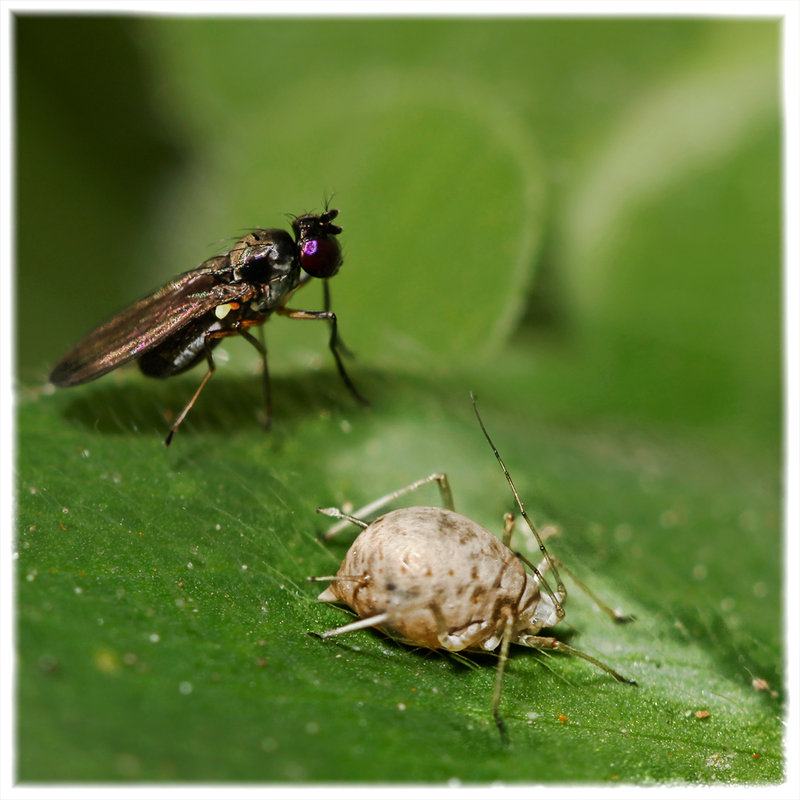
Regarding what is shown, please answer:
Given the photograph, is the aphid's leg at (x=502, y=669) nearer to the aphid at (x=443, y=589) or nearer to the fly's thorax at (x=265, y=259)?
the aphid at (x=443, y=589)

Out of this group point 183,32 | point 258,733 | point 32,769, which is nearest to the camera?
point 32,769

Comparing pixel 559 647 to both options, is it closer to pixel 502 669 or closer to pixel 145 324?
pixel 502 669

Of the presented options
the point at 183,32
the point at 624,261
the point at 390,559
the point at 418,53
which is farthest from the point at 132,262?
the point at 390,559

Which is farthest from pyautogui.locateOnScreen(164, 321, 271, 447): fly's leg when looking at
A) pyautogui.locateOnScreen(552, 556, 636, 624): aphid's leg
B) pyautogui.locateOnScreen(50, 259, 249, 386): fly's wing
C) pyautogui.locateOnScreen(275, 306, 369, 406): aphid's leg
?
pyautogui.locateOnScreen(552, 556, 636, 624): aphid's leg

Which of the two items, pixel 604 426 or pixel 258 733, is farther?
pixel 604 426

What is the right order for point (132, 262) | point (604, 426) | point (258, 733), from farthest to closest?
1. point (132, 262)
2. point (604, 426)
3. point (258, 733)

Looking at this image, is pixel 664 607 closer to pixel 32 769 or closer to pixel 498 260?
pixel 498 260

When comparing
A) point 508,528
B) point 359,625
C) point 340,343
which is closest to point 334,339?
point 340,343
